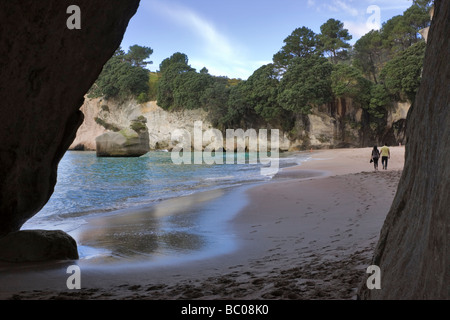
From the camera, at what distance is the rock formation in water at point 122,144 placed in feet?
147

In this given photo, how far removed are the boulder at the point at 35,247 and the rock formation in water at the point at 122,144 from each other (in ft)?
133

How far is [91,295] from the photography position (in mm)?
3529

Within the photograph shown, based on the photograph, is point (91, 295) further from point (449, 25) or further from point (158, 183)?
point (158, 183)

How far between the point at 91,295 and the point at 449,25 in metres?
3.82

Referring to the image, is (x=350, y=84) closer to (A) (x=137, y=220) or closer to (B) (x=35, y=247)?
(A) (x=137, y=220)

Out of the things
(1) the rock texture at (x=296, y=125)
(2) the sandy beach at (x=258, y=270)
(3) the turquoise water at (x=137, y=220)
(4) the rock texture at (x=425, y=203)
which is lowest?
(3) the turquoise water at (x=137, y=220)

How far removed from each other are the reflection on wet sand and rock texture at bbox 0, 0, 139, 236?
1.66 meters

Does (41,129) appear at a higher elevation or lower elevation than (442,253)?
higher

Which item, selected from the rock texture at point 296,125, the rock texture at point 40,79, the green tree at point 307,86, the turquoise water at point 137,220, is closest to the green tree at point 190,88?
the rock texture at point 296,125

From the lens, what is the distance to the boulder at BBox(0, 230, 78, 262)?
206 inches

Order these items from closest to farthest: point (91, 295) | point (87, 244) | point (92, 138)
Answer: point (91, 295) < point (87, 244) < point (92, 138)

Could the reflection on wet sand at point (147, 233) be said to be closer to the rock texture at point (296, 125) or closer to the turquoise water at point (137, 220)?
the turquoise water at point (137, 220)

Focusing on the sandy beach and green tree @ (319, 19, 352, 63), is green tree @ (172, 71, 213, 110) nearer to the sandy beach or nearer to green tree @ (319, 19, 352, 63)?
green tree @ (319, 19, 352, 63)

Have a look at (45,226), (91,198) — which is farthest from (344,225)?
(91,198)
